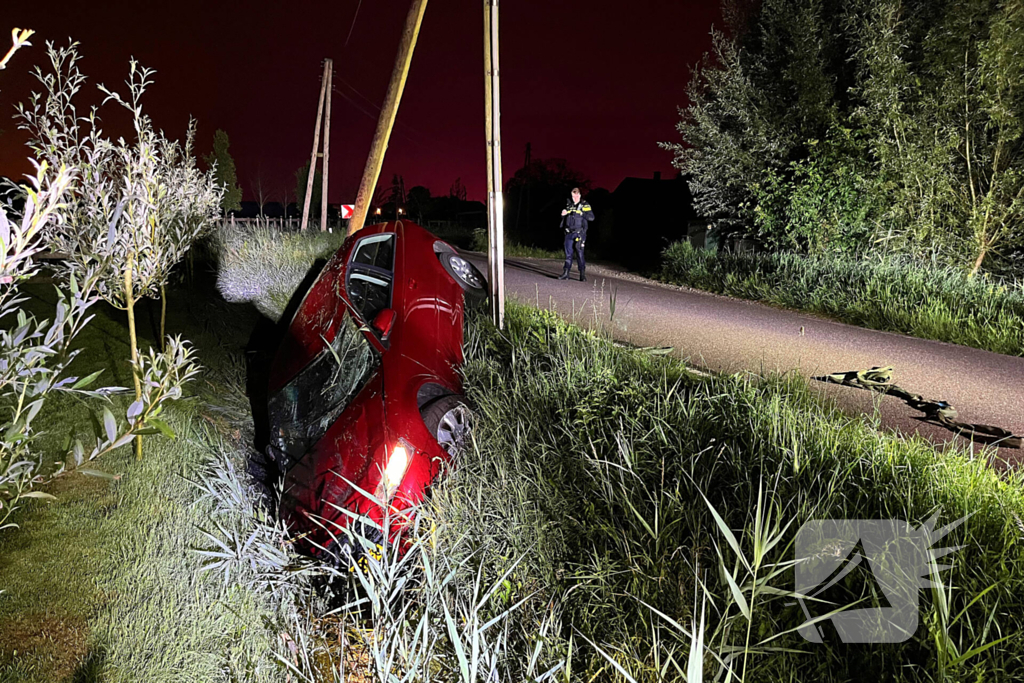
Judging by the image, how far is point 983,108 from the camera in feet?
34.9

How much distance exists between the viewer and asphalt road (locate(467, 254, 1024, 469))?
4.79 meters

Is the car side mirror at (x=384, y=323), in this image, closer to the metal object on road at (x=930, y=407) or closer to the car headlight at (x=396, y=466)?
the car headlight at (x=396, y=466)

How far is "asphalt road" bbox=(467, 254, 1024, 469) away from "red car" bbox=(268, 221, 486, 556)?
157cm

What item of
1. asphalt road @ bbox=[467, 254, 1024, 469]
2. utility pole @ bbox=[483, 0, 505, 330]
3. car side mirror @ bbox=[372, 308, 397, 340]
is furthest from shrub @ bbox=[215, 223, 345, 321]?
car side mirror @ bbox=[372, 308, 397, 340]

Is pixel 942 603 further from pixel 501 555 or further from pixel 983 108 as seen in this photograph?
pixel 983 108

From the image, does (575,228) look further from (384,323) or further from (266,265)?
(384,323)

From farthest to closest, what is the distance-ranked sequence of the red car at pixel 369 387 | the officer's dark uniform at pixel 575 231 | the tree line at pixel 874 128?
the officer's dark uniform at pixel 575 231
the tree line at pixel 874 128
the red car at pixel 369 387

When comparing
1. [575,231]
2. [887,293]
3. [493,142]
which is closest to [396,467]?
[493,142]

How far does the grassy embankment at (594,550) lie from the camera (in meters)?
2.45

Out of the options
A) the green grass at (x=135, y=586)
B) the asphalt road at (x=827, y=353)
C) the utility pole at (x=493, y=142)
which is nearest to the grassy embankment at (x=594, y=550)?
the green grass at (x=135, y=586)

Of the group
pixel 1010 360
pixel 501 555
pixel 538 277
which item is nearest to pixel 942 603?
pixel 501 555

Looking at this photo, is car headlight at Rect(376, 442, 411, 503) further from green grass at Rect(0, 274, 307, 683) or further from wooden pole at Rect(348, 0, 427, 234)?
wooden pole at Rect(348, 0, 427, 234)

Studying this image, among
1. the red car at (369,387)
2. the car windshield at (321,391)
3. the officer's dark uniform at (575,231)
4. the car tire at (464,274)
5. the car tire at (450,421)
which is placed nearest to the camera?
the red car at (369,387)

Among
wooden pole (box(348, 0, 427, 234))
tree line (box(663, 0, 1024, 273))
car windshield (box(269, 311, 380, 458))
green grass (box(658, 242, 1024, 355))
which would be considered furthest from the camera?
tree line (box(663, 0, 1024, 273))
